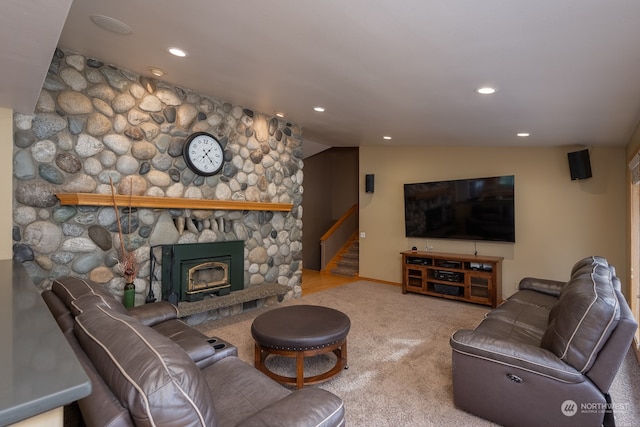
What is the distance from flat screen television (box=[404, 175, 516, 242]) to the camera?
16.6ft

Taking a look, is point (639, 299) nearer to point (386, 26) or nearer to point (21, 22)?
point (386, 26)

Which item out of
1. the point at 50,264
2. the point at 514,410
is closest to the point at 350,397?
the point at 514,410

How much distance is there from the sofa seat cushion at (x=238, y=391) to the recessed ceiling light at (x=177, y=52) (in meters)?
2.46

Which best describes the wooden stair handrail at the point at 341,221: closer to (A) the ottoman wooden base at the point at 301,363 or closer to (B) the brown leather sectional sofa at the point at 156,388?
(A) the ottoman wooden base at the point at 301,363

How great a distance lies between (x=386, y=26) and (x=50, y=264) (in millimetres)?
3332

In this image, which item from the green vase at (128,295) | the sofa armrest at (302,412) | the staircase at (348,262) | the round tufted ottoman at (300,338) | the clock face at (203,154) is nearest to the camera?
the sofa armrest at (302,412)

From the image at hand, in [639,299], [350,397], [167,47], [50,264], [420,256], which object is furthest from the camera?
[420,256]

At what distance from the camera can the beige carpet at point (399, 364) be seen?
2.24 metres

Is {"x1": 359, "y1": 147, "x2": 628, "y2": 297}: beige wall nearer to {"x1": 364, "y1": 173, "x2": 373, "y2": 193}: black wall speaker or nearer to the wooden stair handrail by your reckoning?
{"x1": 364, "y1": 173, "x2": 373, "y2": 193}: black wall speaker

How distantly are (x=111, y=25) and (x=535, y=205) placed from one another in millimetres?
5541

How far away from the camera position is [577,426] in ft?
6.04

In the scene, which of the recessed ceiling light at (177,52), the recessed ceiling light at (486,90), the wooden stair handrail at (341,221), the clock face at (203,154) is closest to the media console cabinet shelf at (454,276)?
the wooden stair handrail at (341,221)

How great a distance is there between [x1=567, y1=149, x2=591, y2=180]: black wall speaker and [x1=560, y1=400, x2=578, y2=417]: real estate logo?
3689mm

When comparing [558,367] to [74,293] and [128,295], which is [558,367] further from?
[128,295]
